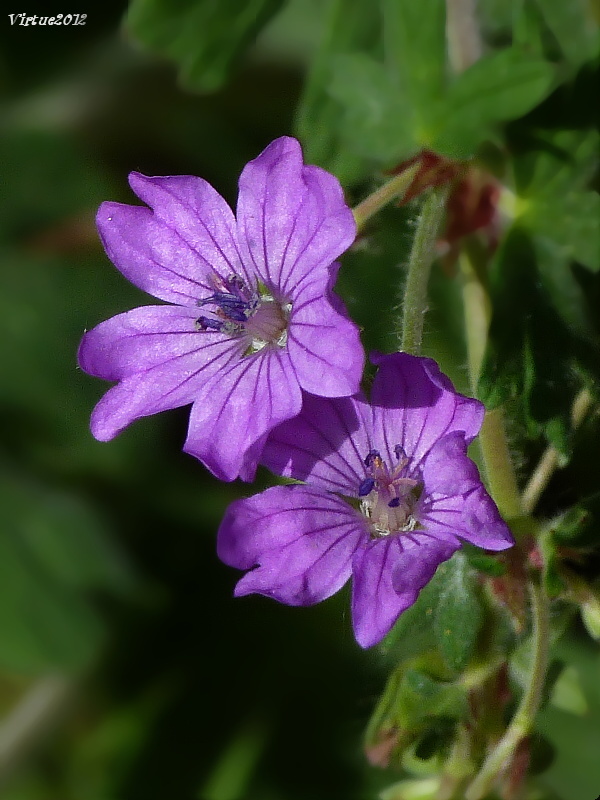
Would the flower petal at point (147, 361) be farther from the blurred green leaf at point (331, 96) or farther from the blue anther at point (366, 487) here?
the blurred green leaf at point (331, 96)

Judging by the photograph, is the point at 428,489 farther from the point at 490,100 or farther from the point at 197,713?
the point at 197,713

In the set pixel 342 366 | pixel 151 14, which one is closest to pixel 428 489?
pixel 342 366

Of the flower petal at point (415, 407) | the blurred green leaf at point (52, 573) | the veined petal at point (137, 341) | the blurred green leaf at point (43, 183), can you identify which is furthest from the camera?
the blurred green leaf at point (43, 183)

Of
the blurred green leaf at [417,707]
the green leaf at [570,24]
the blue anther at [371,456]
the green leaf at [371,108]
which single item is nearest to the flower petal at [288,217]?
the blue anther at [371,456]

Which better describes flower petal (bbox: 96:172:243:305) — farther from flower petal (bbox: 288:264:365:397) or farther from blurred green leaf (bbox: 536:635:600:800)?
blurred green leaf (bbox: 536:635:600:800)

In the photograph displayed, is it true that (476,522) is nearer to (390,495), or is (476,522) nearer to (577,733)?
(390,495)

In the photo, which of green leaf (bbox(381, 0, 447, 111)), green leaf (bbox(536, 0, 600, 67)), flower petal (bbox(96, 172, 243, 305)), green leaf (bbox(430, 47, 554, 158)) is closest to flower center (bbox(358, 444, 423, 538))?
flower petal (bbox(96, 172, 243, 305))

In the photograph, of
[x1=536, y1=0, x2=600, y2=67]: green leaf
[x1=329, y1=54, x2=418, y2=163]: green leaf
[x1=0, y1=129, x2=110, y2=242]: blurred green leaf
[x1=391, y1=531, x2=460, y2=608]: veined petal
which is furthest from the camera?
[x1=0, y1=129, x2=110, y2=242]: blurred green leaf
